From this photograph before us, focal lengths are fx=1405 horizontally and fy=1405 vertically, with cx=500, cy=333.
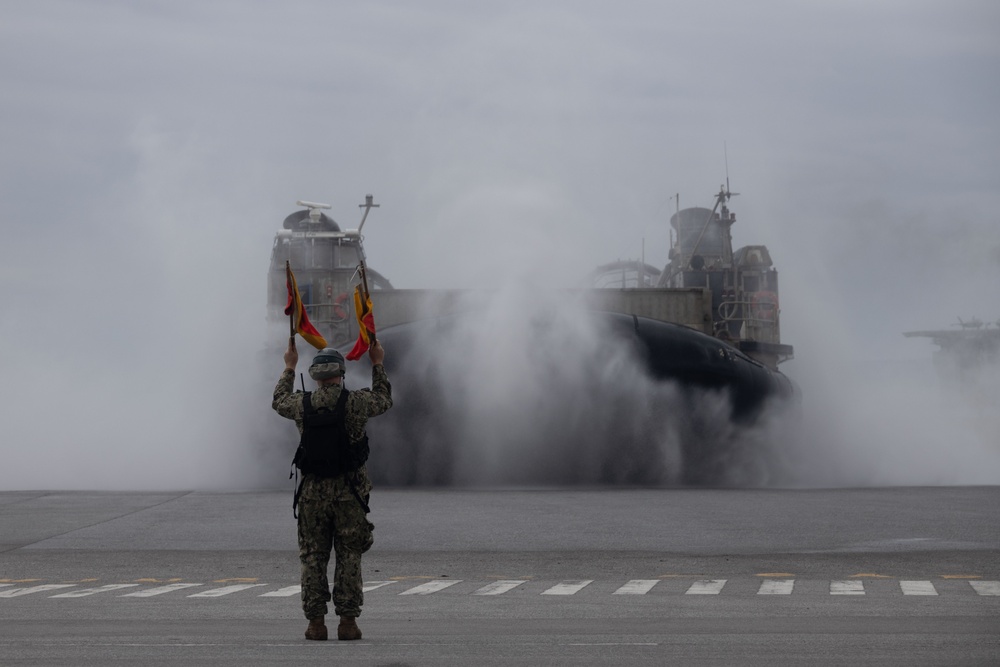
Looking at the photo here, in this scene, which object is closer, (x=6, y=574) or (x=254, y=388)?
(x=6, y=574)

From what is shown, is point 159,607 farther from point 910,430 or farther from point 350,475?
point 910,430

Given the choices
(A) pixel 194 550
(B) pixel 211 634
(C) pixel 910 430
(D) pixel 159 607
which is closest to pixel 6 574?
(A) pixel 194 550

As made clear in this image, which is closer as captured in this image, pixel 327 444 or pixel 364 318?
pixel 327 444

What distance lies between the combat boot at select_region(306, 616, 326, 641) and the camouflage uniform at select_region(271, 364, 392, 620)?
0.46 ft

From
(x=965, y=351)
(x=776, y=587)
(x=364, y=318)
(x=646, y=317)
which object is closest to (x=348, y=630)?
(x=364, y=318)

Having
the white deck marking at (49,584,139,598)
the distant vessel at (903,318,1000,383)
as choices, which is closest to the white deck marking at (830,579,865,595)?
the white deck marking at (49,584,139,598)

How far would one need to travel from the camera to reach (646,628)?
776 cm

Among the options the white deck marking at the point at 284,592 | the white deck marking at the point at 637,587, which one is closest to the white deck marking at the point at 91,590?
the white deck marking at the point at 284,592

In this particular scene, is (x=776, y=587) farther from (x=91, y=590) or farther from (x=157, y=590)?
(x=91, y=590)

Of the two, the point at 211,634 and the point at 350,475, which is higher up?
the point at 350,475

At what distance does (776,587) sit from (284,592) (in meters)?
3.63

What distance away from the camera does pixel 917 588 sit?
10.1m

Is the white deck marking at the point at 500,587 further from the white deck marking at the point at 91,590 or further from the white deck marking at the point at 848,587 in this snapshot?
the white deck marking at the point at 91,590

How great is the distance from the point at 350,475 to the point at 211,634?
3.71ft
